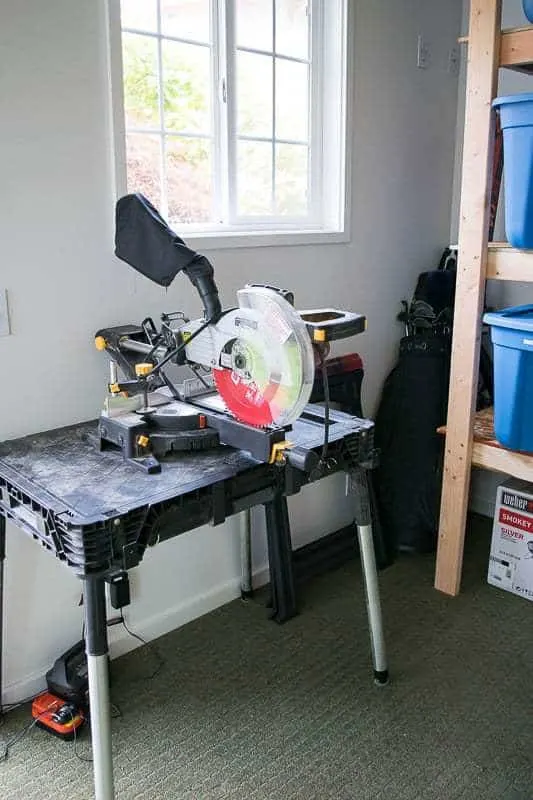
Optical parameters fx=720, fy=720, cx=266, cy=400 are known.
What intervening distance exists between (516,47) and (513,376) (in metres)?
0.95

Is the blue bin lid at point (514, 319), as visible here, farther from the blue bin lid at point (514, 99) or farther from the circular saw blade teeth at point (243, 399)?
the circular saw blade teeth at point (243, 399)

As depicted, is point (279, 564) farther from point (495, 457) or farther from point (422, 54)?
point (422, 54)

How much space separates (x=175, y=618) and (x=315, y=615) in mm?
470

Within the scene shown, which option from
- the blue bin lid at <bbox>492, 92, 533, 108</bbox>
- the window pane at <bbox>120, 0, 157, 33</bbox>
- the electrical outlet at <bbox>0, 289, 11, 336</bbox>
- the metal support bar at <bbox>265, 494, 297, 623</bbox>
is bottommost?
the metal support bar at <bbox>265, 494, 297, 623</bbox>

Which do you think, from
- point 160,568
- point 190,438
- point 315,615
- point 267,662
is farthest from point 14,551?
point 315,615

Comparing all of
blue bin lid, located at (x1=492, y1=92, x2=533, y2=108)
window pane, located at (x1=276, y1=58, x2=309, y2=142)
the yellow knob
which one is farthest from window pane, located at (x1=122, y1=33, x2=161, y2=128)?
blue bin lid, located at (x1=492, y1=92, x2=533, y2=108)

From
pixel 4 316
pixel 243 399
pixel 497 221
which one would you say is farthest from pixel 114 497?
pixel 497 221

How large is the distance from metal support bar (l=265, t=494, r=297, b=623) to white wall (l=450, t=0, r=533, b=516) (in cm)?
113

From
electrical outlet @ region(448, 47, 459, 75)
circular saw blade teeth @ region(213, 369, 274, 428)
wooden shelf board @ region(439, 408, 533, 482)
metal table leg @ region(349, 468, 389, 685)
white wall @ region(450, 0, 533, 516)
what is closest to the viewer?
circular saw blade teeth @ region(213, 369, 274, 428)

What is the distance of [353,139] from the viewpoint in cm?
258

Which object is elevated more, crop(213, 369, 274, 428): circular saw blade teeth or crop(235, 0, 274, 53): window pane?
crop(235, 0, 274, 53): window pane

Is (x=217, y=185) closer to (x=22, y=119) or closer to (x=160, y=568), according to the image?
(x=22, y=119)

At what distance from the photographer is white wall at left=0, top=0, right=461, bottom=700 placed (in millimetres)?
1793

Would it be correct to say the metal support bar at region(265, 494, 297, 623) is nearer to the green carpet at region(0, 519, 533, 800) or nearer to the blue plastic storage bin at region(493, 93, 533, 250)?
the green carpet at region(0, 519, 533, 800)
